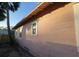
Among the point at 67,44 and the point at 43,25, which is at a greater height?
the point at 43,25

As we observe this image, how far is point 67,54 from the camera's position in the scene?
376cm

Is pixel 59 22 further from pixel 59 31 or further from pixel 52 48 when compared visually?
pixel 52 48

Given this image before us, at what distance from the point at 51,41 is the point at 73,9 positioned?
1621 mm

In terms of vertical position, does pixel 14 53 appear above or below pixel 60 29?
below

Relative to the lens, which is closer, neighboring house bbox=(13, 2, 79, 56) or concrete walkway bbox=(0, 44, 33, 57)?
neighboring house bbox=(13, 2, 79, 56)

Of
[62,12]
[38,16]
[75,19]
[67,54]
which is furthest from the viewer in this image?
[38,16]

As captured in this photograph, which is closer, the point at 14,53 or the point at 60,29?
the point at 60,29

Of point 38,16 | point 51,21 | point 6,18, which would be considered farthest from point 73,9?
point 6,18

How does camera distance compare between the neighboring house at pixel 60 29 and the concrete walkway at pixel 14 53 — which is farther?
the concrete walkway at pixel 14 53

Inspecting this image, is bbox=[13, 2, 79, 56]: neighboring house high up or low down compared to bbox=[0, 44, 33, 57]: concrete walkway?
up

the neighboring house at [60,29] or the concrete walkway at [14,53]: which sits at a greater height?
the neighboring house at [60,29]

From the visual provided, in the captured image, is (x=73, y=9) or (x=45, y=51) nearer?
(x=73, y=9)

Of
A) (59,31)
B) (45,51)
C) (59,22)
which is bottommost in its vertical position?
(45,51)

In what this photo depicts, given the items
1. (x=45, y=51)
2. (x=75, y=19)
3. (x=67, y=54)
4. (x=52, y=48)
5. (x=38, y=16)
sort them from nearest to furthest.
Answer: (x=75, y=19) < (x=67, y=54) < (x=52, y=48) < (x=45, y=51) < (x=38, y=16)
